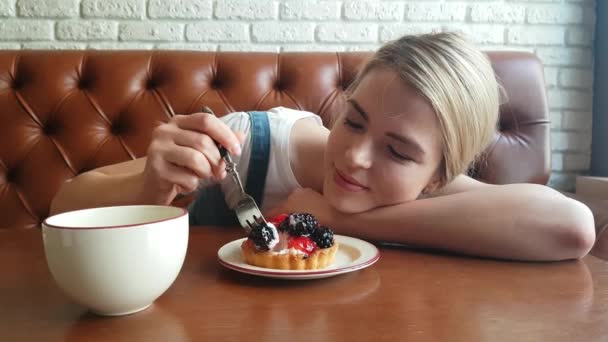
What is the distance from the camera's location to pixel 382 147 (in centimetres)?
69

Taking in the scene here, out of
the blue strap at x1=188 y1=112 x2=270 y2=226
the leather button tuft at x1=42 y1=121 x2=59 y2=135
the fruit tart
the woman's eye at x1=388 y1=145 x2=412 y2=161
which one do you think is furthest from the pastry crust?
the leather button tuft at x1=42 y1=121 x2=59 y2=135

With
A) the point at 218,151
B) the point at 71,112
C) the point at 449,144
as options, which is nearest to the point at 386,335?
the point at 218,151

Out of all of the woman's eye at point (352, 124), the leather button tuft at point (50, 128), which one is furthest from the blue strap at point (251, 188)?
the leather button tuft at point (50, 128)

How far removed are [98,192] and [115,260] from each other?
0.46 metres

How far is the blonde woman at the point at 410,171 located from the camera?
617mm

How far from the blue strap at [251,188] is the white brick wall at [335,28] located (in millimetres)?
641

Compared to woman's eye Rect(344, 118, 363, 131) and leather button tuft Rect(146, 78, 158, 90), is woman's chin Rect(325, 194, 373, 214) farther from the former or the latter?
leather button tuft Rect(146, 78, 158, 90)

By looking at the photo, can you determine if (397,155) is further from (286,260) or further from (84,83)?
(84,83)

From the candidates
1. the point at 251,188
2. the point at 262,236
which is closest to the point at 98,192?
the point at 251,188

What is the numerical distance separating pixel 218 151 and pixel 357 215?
9.4 inches

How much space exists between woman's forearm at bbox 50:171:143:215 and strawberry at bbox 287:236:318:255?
25 centimetres

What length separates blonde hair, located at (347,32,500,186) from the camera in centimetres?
69

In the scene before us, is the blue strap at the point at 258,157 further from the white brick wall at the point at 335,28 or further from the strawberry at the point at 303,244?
the white brick wall at the point at 335,28

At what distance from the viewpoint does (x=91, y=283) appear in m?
0.37
